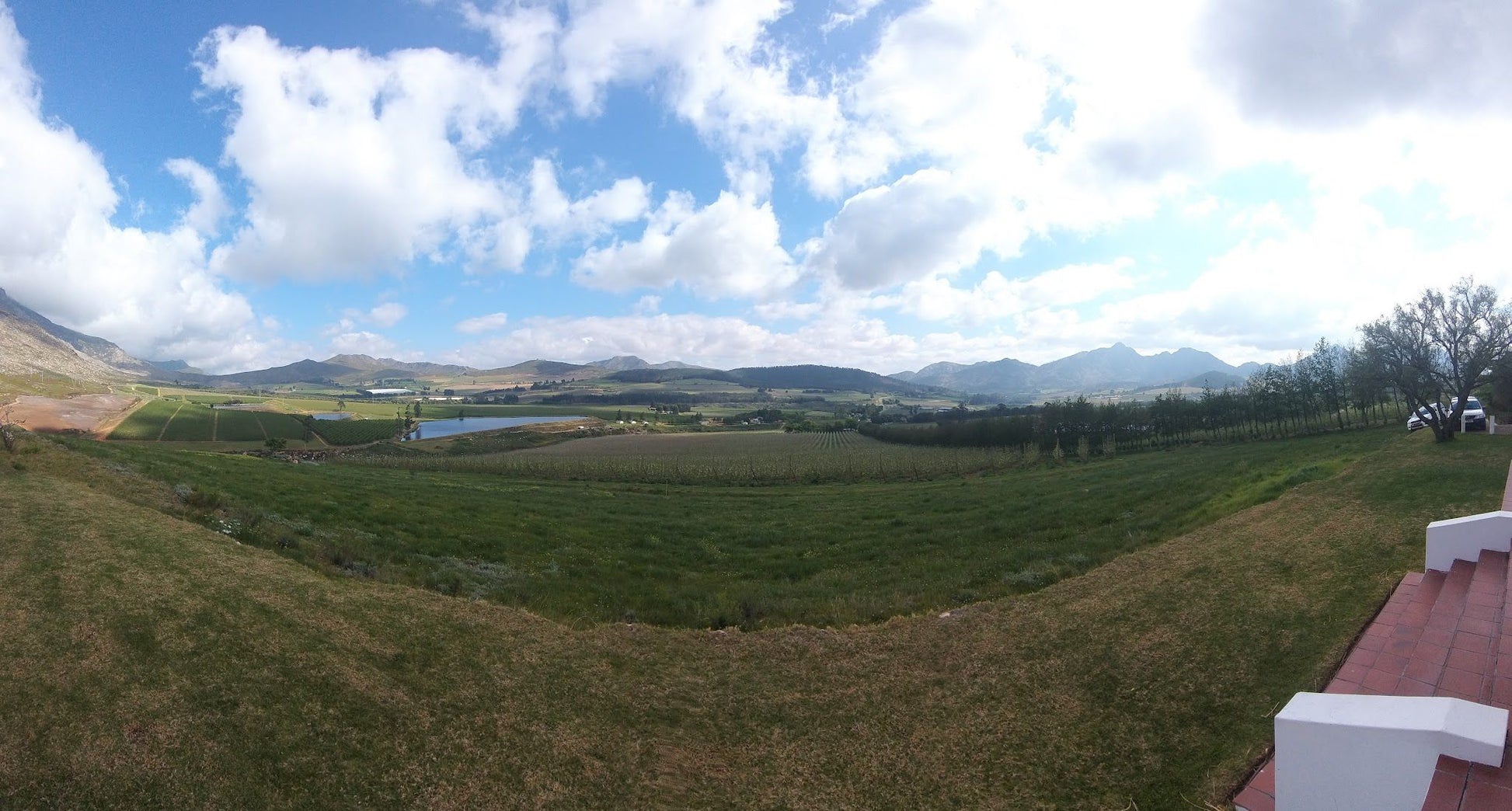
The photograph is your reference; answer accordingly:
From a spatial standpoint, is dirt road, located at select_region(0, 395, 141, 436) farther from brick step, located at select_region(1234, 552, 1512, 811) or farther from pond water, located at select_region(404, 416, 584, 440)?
brick step, located at select_region(1234, 552, 1512, 811)

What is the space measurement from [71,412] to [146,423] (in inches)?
292

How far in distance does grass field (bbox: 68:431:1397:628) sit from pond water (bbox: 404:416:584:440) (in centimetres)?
10581

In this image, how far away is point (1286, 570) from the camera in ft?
33.5

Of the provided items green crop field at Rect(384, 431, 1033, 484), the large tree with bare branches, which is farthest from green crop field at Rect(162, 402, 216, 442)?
the large tree with bare branches

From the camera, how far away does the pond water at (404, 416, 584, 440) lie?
5012 inches

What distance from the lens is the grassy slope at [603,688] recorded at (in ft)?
20.0

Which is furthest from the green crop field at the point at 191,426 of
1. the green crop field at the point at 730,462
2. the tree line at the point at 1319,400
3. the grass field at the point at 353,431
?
the tree line at the point at 1319,400

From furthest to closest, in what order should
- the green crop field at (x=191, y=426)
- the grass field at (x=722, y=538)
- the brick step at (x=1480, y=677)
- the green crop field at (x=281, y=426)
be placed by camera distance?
the green crop field at (x=281, y=426)
the green crop field at (x=191, y=426)
the grass field at (x=722, y=538)
the brick step at (x=1480, y=677)

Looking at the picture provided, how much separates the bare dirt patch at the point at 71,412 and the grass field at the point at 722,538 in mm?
68399

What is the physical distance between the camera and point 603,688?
8555 millimetres

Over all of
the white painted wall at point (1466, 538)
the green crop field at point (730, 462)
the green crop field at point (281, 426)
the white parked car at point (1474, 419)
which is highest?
the white parked car at point (1474, 419)

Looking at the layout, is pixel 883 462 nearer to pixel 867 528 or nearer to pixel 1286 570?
pixel 867 528

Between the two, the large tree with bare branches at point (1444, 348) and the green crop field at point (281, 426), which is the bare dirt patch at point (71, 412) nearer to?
the green crop field at point (281, 426)

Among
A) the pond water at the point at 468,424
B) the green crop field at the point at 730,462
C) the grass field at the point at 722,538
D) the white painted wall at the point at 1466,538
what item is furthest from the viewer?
the pond water at the point at 468,424
